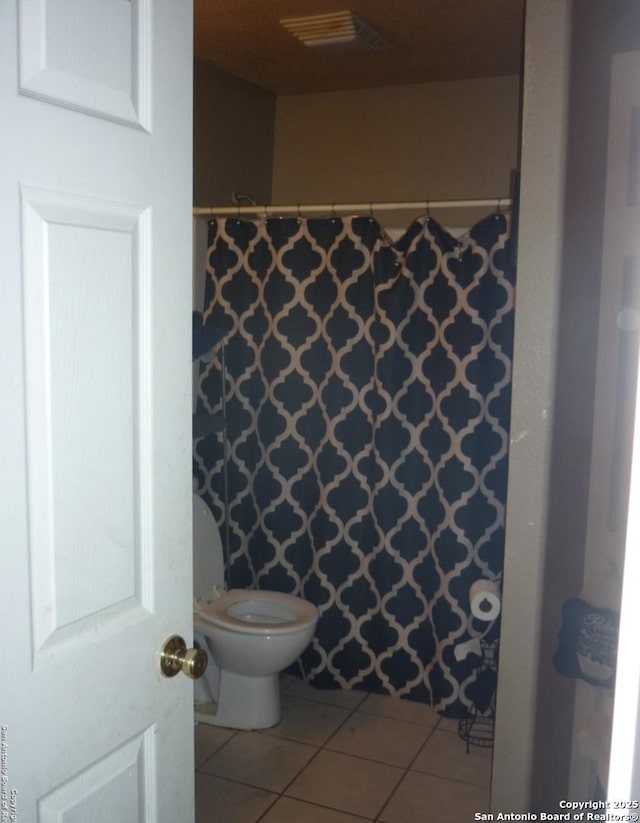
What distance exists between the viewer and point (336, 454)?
3203 millimetres

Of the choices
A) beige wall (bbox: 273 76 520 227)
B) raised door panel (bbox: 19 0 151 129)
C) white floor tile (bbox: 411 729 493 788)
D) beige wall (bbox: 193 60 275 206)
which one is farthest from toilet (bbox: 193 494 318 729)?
raised door panel (bbox: 19 0 151 129)

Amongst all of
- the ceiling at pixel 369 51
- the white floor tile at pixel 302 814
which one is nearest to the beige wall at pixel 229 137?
the ceiling at pixel 369 51

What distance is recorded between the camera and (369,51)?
121 inches

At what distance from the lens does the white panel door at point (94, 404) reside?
3.29 ft

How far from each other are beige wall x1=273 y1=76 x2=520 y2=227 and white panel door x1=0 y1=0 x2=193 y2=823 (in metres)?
2.44

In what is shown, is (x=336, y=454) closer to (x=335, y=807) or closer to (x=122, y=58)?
(x=335, y=807)

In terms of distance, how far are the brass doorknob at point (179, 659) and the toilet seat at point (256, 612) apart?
4.92ft

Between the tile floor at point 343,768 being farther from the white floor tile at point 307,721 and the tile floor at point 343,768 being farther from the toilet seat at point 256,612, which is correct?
the toilet seat at point 256,612


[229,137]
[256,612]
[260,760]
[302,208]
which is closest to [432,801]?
[260,760]

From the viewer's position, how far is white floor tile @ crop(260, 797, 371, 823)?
7.88 feet

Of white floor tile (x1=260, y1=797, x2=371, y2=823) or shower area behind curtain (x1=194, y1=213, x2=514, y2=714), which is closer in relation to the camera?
white floor tile (x1=260, y1=797, x2=371, y2=823)

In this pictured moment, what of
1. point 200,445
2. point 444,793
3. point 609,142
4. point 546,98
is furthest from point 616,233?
point 200,445

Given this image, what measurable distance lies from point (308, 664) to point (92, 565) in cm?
236

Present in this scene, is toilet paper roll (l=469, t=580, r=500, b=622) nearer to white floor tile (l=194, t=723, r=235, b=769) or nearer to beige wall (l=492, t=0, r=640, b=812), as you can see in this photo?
beige wall (l=492, t=0, r=640, b=812)
